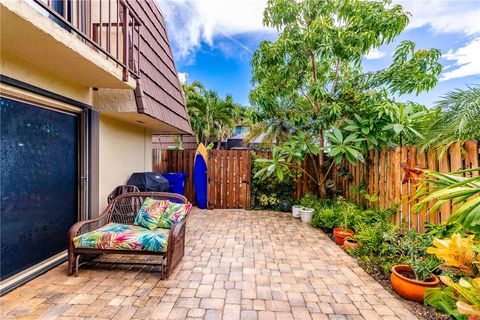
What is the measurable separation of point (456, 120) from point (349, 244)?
7.46ft

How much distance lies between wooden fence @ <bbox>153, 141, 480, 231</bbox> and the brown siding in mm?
1615

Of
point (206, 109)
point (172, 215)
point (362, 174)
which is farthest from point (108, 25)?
point (206, 109)

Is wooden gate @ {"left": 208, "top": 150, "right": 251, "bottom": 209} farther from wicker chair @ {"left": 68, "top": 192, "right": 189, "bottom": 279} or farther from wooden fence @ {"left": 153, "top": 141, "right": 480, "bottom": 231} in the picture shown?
wicker chair @ {"left": 68, "top": 192, "right": 189, "bottom": 279}

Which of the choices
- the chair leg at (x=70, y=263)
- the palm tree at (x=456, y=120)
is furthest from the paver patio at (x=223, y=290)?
the palm tree at (x=456, y=120)

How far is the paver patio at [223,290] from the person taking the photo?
2.26 m

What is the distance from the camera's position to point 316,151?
16.6 feet

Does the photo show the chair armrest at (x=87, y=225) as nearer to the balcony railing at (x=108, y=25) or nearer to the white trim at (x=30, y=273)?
the white trim at (x=30, y=273)

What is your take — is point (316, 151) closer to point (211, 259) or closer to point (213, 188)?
point (211, 259)

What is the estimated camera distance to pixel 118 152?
4762mm

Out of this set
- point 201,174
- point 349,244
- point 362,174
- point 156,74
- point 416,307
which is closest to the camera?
point 416,307

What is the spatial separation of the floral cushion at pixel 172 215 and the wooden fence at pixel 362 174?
9.10 feet

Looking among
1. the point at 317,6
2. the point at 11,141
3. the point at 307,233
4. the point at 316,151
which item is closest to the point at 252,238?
the point at 307,233

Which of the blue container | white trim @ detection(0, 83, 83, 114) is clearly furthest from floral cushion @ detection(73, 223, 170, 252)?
the blue container

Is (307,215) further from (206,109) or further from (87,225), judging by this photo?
(206,109)
